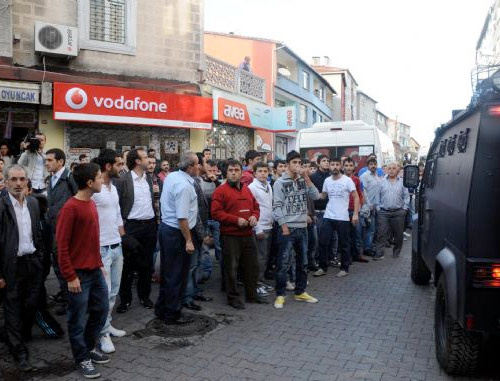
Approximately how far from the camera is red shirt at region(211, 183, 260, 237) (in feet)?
19.9

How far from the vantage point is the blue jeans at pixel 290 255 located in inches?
248

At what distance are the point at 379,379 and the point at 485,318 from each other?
1.08 m

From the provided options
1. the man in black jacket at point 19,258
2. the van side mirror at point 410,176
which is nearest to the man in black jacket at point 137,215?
the man in black jacket at point 19,258

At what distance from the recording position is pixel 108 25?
12.5 meters

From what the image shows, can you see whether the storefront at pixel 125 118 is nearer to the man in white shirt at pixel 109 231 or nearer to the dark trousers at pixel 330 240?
the dark trousers at pixel 330 240

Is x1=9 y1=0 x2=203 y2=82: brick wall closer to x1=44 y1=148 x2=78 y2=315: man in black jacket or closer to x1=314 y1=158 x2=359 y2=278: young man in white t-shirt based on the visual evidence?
x1=44 y1=148 x2=78 y2=315: man in black jacket

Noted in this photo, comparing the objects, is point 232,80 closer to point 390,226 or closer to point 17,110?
point 17,110

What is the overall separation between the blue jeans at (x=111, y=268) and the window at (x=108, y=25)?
876 cm

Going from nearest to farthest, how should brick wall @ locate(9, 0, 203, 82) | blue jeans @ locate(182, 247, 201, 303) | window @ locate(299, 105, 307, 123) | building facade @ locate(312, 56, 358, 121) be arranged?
blue jeans @ locate(182, 247, 201, 303) < brick wall @ locate(9, 0, 203, 82) < window @ locate(299, 105, 307, 123) < building facade @ locate(312, 56, 358, 121)

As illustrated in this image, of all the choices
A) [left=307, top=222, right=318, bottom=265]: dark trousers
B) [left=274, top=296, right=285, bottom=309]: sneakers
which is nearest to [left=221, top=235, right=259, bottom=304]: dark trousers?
[left=274, top=296, right=285, bottom=309]: sneakers

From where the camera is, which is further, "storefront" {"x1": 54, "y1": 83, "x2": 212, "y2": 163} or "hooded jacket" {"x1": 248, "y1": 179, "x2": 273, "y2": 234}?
"storefront" {"x1": 54, "y1": 83, "x2": 212, "y2": 163}

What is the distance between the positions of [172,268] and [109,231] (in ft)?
3.38

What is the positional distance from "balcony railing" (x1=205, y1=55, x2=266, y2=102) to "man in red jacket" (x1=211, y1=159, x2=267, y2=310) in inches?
357

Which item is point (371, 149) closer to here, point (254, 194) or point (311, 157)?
point (311, 157)
